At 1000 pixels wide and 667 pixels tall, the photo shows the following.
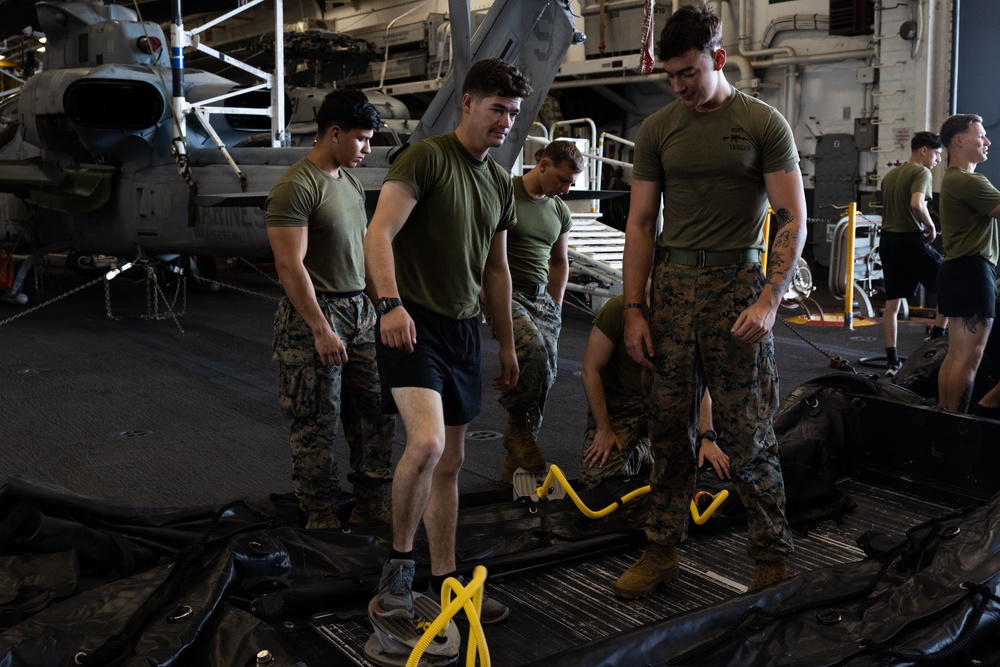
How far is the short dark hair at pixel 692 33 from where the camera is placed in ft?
9.64

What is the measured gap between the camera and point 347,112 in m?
3.78

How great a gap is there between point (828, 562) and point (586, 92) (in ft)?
48.9

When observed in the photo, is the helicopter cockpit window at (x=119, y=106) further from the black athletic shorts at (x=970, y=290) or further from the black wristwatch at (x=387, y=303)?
the black wristwatch at (x=387, y=303)

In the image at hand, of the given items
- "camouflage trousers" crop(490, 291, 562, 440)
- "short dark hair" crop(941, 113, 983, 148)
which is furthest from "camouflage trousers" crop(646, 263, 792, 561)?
"short dark hair" crop(941, 113, 983, 148)

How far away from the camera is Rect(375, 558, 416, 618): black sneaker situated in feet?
9.12

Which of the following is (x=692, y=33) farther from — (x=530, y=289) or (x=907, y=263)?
(x=907, y=263)

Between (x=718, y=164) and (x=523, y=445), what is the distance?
1.92m

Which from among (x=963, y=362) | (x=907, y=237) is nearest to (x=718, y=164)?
(x=963, y=362)

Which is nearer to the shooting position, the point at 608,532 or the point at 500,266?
the point at 500,266

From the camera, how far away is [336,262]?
396cm

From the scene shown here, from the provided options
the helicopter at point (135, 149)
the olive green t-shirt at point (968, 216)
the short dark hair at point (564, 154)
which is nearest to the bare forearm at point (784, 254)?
the short dark hair at point (564, 154)

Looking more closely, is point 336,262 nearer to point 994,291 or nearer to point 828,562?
point 828,562

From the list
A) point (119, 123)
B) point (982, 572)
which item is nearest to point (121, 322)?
point (119, 123)

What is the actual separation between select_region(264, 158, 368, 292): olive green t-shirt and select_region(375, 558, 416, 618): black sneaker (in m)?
1.46
